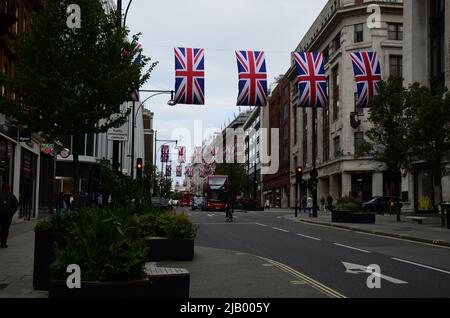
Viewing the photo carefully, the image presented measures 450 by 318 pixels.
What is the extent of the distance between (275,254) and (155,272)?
7229 millimetres

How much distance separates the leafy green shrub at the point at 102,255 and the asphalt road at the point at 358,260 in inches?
125

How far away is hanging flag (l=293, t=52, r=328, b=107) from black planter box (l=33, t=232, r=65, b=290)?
22497 millimetres

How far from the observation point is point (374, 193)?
5812 cm

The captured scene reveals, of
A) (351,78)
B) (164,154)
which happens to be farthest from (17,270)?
(164,154)

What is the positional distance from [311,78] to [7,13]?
16208 mm

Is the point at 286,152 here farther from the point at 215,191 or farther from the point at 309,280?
Answer: the point at 309,280

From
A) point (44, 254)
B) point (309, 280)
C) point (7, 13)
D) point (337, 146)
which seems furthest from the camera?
point (337, 146)

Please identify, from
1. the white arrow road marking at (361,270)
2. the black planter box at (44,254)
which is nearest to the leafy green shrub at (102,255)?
the black planter box at (44,254)

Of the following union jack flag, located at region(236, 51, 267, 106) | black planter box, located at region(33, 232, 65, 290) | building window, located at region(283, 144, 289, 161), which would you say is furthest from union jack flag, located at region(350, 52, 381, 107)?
building window, located at region(283, 144, 289, 161)

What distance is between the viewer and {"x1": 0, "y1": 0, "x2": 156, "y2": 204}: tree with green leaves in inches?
504

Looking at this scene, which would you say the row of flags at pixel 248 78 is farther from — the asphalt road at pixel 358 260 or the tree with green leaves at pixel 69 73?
the tree with green leaves at pixel 69 73

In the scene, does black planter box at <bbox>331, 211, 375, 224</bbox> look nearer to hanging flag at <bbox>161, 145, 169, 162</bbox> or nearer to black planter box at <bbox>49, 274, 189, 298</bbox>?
black planter box at <bbox>49, 274, 189, 298</bbox>

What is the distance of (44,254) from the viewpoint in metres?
8.03
